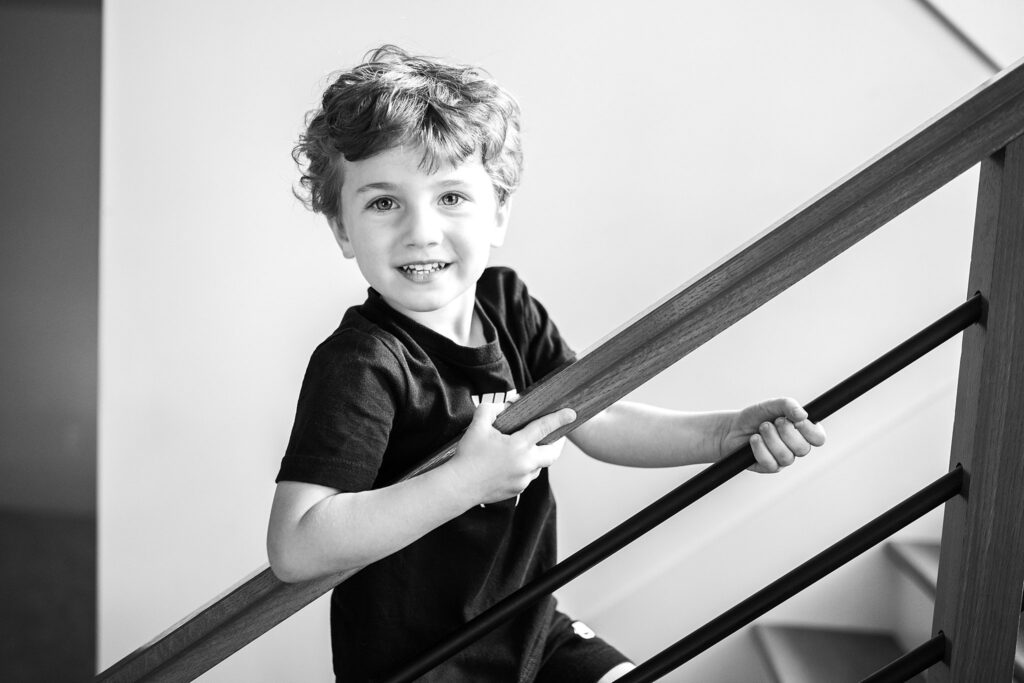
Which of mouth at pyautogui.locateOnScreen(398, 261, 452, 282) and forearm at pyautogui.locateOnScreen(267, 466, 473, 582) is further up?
mouth at pyautogui.locateOnScreen(398, 261, 452, 282)

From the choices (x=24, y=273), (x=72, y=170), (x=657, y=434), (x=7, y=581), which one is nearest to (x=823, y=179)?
(x=657, y=434)

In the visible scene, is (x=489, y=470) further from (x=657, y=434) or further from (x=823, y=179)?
(x=823, y=179)

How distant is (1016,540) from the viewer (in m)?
0.72

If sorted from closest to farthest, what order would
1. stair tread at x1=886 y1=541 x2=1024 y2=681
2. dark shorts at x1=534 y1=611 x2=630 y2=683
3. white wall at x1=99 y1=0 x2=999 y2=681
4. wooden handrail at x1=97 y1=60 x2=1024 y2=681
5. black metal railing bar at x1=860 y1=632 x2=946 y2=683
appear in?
wooden handrail at x1=97 y1=60 x2=1024 y2=681
black metal railing bar at x1=860 y1=632 x2=946 y2=683
dark shorts at x1=534 y1=611 x2=630 y2=683
stair tread at x1=886 y1=541 x2=1024 y2=681
white wall at x1=99 y1=0 x2=999 y2=681

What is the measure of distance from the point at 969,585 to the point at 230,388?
1.76 meters

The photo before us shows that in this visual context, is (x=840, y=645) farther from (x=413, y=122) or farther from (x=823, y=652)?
(x=413, y=122)

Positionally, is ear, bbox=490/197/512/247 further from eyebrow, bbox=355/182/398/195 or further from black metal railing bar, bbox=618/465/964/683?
black metal railing bar, bbox=618/465/964/683

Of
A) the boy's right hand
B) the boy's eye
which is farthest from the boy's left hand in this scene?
the boy's eye

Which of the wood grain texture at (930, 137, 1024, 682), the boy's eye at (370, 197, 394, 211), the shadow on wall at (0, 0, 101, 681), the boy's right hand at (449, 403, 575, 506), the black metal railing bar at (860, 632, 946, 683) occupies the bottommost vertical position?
the black metal railing bar at (860, 632, 946, 683)

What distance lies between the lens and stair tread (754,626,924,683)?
178cm

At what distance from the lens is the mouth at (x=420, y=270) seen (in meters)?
0.98

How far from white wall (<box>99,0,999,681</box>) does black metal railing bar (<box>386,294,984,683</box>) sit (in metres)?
1.21

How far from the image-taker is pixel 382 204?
0.98m

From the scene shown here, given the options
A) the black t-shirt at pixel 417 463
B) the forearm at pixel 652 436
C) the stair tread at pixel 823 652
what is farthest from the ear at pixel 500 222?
the stair tread at pixel 823 652
